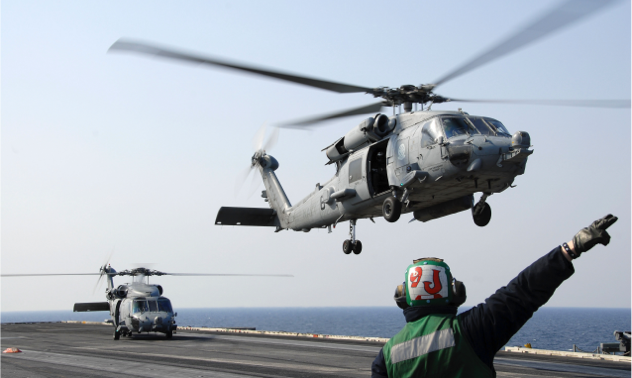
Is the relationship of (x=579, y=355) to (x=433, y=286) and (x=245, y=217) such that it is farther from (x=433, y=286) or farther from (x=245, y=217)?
(x=433, y=286)

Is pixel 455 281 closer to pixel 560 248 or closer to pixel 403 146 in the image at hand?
pixel 560 248

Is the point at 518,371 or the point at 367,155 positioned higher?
the point at 367,155

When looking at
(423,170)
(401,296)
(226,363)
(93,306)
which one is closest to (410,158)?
(423,170)

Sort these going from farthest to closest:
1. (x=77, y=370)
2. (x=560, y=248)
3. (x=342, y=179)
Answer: (x=342, y=179)
(x=77, y=370)
(x=560, y=248)

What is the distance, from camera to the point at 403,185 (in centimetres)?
1627

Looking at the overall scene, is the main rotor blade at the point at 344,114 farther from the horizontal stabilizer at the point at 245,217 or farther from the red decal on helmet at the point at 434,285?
the red decal on helmet at the point at 434,285

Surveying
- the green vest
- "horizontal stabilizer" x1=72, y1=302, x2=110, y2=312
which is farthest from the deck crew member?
"horizontal stabilizer" x1=72, y1=302, x2=110, y2=312

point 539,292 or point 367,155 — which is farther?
point 367,155

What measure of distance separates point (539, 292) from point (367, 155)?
1501 cm

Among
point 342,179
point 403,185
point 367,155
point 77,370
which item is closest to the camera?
point 77,370

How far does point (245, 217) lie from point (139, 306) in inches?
228

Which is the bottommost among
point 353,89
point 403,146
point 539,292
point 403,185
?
point 539,292

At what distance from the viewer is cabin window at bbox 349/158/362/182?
59.5 ft

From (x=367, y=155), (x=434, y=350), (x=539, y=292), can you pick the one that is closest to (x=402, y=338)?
(x=434, y=350)
